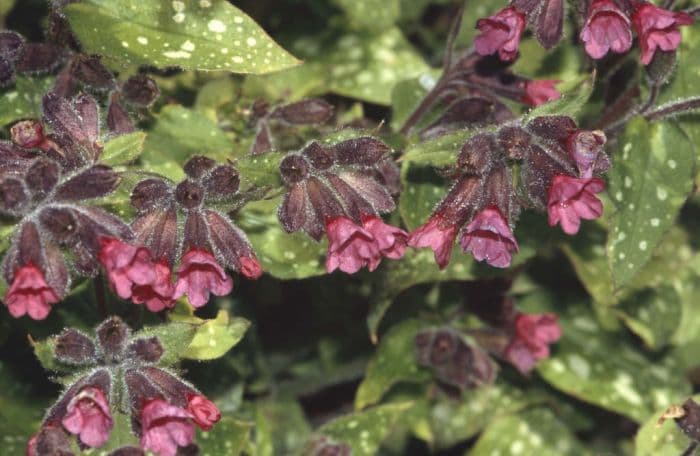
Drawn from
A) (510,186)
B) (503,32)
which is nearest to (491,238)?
(510,186)

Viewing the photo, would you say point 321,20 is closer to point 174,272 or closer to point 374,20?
point 374,20

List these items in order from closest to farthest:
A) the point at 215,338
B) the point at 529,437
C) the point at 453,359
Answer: the point at 215,338 < the point at 453,359 < the point at 529,437

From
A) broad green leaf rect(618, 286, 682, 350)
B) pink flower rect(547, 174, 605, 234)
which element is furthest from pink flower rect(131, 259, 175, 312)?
broad green leaf rect(618, 286, 682, 350)

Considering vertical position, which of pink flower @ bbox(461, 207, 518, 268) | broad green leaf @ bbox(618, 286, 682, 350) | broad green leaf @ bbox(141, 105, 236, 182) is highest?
pink flower @ bbox(461, 207, 518, 268)

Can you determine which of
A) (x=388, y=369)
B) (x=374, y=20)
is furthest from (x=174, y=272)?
(x=374, y=20)

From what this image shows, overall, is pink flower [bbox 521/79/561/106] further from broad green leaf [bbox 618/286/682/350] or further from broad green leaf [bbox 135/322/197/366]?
broad green leaf [bbox 135/322/197/366]

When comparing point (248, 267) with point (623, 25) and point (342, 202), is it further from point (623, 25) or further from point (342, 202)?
point (623, 25)
